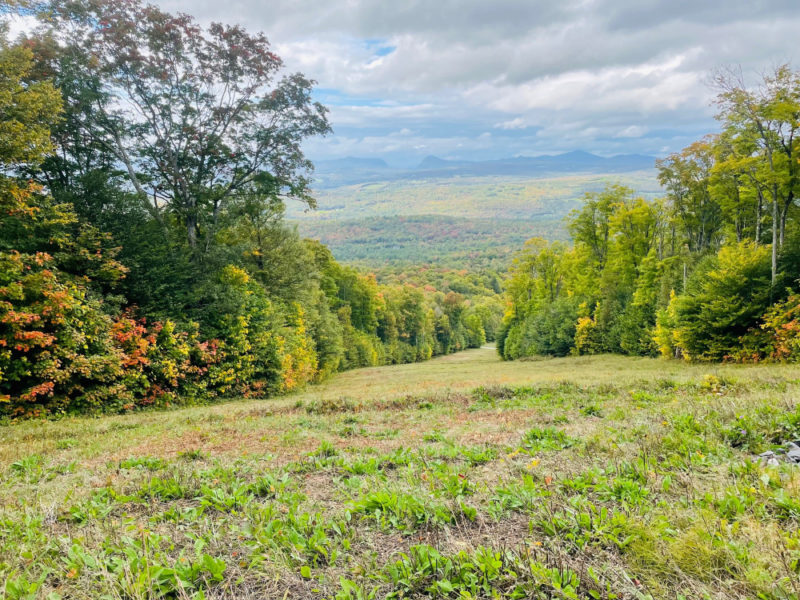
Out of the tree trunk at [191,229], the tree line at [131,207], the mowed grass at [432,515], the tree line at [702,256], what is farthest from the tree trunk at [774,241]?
the tree trunk at [191,229]

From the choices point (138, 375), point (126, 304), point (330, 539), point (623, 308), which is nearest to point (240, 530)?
point (330, 539)

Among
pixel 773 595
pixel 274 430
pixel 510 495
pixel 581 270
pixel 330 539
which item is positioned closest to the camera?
pixel 773 595

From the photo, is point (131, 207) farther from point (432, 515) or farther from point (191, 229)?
point (432, 515)

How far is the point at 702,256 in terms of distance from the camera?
110ft

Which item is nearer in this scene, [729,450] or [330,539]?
[330,539]

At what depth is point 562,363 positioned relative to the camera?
4003 cm

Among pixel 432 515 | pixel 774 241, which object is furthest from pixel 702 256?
pixel 432 515

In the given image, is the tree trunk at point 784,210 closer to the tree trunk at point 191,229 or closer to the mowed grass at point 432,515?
the mowed grass at point 432,515

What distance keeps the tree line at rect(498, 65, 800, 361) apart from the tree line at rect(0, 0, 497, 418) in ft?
85.4

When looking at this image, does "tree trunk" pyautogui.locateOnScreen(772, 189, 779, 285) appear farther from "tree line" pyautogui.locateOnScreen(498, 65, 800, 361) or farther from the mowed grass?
the mowed grass

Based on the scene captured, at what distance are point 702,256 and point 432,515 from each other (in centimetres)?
3865

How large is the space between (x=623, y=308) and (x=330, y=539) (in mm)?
48759

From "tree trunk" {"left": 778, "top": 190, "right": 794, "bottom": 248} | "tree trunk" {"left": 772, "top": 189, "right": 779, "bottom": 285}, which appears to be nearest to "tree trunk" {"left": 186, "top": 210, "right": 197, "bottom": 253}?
"tree trunk" {"left": 772, "top": 189, "right": 779, "bottom": 285}

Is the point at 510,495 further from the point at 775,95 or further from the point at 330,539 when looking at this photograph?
the point at 775,95
